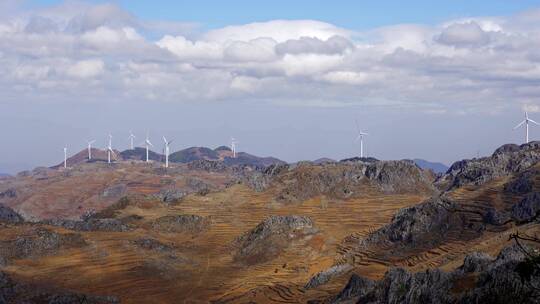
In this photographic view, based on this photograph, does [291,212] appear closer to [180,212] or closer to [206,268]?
[180,212]

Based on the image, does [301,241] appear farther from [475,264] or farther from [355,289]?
[475,264]

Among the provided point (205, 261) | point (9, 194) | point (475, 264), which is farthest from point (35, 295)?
point (9, 194)

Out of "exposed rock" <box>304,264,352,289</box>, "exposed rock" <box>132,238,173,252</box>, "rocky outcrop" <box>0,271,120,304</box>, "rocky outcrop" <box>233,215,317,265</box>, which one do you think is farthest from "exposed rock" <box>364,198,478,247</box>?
"rocky outcrop" <box>0,271,120,304</box>

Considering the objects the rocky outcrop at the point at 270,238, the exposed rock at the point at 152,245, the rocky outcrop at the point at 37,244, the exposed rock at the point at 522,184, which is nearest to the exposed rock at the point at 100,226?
the rocky outcrop at the point at 37,244

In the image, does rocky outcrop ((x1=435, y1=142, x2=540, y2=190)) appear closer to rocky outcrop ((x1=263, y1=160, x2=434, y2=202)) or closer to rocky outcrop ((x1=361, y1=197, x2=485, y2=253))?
rocky outcrop ((x1=263, y1=160, x2=434, y2=202))

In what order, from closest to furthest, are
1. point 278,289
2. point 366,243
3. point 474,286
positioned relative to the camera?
point 474,286 < point 278,289 < point 366,243

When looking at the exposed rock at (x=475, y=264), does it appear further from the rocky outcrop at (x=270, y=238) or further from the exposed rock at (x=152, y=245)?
the exposed rock at (x=152, y=245)

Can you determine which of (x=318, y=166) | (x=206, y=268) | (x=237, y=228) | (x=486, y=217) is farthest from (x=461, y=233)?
(x=318, y=166)
